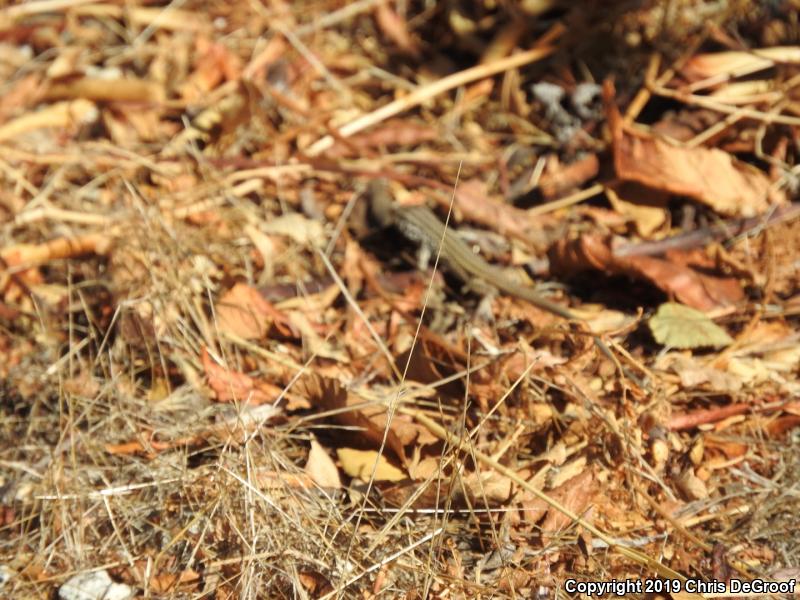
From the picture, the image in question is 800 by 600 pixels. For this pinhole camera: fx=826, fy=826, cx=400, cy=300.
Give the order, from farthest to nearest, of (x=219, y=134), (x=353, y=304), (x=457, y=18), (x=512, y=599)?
(x=457, y=18) < (x=219, y=134) < (x=353, y=304) < (x=512, y=599)

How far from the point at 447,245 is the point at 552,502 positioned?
871mm

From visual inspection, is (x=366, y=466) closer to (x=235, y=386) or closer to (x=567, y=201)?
(x=235, y=386)

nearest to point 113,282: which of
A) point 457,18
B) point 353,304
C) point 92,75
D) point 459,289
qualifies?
point 353,304

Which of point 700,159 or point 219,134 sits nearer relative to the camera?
point 700,159

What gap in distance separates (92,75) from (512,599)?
8.22 feet

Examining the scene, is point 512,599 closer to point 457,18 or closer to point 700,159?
point 700,159

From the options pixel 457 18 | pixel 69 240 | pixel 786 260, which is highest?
pixel 457 18

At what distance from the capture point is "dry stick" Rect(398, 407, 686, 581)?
1.44 m

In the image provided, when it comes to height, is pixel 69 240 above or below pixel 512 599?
above

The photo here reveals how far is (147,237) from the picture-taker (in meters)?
2.11

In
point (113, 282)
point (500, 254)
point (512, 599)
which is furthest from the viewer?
point (500, 254)

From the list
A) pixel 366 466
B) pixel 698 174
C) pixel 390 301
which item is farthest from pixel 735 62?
pixel 366 466

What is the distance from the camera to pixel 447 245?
2.19 metres

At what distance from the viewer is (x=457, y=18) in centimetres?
296
